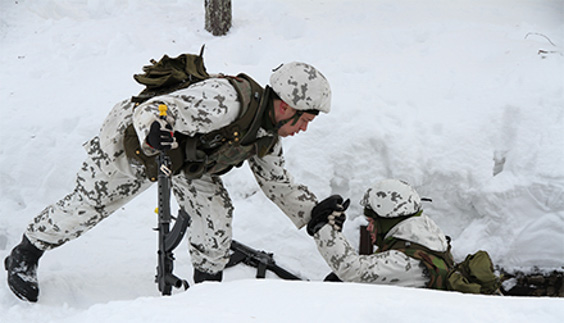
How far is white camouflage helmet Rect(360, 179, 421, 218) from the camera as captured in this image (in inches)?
150

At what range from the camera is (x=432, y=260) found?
3.57 m

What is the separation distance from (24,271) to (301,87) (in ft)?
7.33

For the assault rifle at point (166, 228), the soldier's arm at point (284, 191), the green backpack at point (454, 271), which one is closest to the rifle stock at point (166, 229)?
A: the assault rifle at point (166, 228)

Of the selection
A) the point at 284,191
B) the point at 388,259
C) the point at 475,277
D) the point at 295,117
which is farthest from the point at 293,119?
the point at 475,277

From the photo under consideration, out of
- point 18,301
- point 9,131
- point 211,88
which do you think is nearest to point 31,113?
point 9,131

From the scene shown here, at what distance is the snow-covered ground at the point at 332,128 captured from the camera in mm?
4523

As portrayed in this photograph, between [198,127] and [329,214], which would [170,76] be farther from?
[329,214]

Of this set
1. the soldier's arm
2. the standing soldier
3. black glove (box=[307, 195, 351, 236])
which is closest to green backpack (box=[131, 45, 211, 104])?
the standing soldier

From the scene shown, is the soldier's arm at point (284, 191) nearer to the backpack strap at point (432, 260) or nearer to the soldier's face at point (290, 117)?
the soldier's face at point (290, 117)

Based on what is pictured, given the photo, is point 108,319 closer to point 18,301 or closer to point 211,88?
point 211,88

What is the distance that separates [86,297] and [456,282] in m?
2.50

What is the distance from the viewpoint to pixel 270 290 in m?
2.49

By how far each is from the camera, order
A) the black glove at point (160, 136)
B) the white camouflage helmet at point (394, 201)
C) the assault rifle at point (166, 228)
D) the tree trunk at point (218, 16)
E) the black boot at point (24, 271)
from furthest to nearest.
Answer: the tree trunk at point (218, 16)
the white camouflage helmet at point (394, 201)
the black boot at point (24, 271)
the assault rifle at point (166, 228)
the black glove at point (160, 136)

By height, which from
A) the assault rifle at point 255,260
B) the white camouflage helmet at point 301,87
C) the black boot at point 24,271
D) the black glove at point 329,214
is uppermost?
the white camouflage helmet at point 301,87
